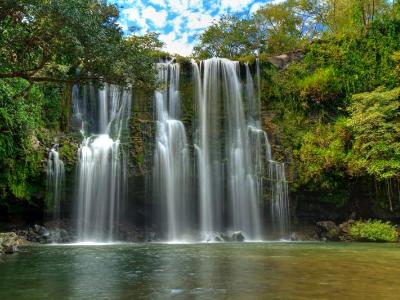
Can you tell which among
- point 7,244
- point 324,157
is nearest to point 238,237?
point 324,157

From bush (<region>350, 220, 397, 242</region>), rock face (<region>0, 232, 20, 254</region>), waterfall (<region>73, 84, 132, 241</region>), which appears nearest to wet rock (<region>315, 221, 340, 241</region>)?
bush (<region>350, 220, 397, 242</region>)

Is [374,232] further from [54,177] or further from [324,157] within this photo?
[54,177]

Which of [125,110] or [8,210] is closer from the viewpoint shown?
[8,210]

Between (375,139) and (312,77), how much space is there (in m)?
6.36

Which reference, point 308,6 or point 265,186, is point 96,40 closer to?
point 265,186

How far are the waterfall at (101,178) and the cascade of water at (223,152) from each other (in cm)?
428

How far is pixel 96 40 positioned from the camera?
33.7 feet

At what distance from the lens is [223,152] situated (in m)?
23.5

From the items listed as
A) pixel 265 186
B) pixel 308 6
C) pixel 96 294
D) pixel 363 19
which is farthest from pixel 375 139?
pixel 308 6

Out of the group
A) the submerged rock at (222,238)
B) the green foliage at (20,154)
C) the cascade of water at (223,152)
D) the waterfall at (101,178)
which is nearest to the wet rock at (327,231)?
the cascade of water at (223,152)

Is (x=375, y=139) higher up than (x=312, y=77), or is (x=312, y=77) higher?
(x=312, y=77)

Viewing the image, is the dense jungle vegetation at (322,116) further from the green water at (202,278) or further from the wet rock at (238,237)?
the green water at (202,278)

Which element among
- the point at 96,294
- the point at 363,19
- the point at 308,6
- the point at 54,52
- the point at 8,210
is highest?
the point at 308,6

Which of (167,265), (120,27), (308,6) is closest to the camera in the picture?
(167,265)
